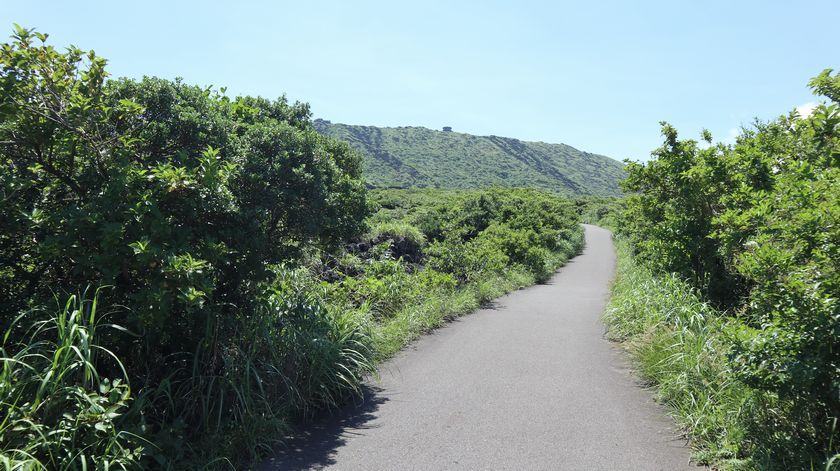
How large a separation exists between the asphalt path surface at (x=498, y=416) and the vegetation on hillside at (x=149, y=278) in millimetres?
528

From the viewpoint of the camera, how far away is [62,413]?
10.7 ft

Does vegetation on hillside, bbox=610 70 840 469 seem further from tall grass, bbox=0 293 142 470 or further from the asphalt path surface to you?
tall grass, bbox=0 293 142 470

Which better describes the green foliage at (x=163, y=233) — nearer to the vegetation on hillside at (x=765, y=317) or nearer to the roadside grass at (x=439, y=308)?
the roadside grass at (x=439, y=308)

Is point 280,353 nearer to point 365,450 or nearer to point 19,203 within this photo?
point 365,450

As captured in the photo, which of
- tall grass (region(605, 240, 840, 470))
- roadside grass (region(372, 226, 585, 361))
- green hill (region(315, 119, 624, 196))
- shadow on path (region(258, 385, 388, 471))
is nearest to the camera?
tall grass (region(605, 240, 840, 470))

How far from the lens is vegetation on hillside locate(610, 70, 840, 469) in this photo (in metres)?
3.55

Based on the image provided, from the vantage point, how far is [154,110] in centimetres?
497

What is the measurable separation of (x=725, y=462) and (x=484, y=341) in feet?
14.6

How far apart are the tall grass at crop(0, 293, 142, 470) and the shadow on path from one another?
1.17 m

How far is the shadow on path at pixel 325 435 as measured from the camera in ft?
13.4

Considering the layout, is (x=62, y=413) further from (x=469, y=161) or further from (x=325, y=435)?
(x=469, y=161)

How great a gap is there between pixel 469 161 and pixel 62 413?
106 meters

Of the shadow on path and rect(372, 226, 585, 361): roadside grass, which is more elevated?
rect(372, 226, 585, 361): roadside grass

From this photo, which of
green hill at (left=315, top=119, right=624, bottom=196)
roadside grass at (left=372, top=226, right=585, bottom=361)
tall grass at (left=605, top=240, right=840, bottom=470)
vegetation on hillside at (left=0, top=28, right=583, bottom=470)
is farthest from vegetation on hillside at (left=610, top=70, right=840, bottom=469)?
green hill at (left=315, top=119, right=624, bottom=196)
